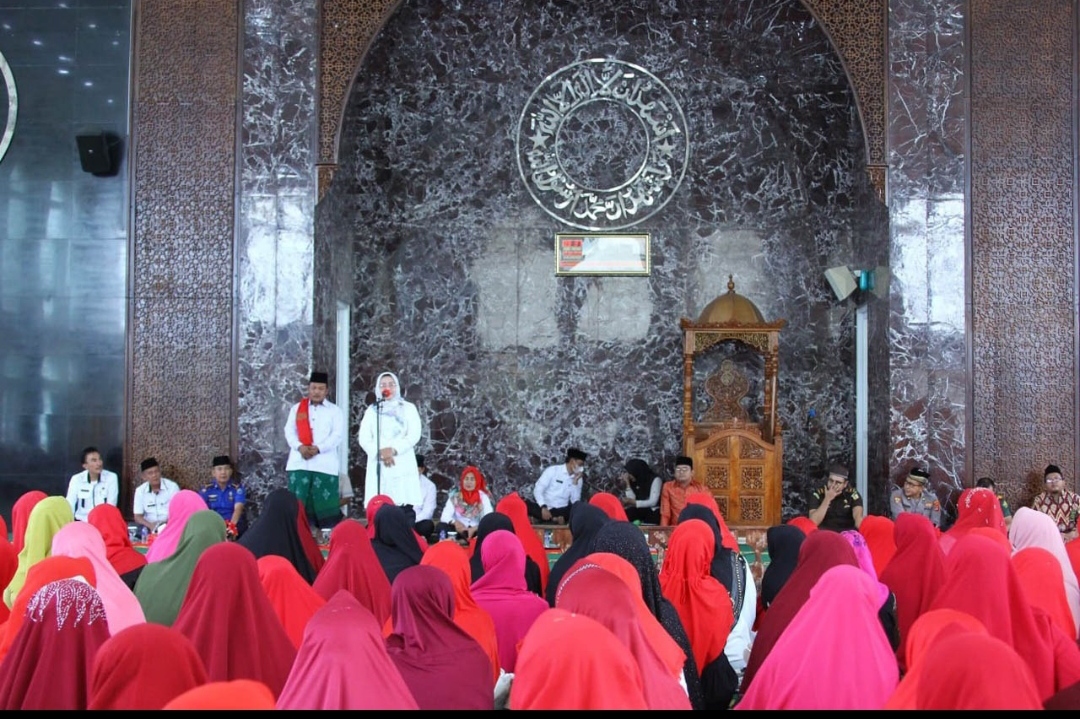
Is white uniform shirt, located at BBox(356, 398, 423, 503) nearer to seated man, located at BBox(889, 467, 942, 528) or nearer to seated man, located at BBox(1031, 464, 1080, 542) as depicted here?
seated man, located at BBox(889, 467, 942, 528)

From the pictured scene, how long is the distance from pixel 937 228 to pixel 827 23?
1383 mm

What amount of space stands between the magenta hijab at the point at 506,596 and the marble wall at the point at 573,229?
3.91 m

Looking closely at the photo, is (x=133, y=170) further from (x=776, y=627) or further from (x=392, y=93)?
(x=776, y=627)

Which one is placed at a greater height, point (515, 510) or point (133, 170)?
point (133, 170)

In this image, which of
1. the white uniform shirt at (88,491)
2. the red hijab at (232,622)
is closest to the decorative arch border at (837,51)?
the white uniform shirt at (88,491)

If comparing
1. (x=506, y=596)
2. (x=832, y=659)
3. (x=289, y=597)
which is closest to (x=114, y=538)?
(x=289, y=597)

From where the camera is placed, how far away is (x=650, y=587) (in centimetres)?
266

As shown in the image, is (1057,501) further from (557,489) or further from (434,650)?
(434,650)

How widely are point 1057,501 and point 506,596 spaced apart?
4.06 m

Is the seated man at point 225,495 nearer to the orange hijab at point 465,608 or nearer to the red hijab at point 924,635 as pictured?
the orange hijab at point 465,608

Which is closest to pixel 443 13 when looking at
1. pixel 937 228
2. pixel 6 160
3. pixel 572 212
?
pixel 572 212

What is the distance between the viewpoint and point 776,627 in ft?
8.95

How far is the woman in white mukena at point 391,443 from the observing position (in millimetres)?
5574

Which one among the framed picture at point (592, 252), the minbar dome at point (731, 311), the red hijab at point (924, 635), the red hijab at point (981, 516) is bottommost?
the red hijab at point (981, 516)
